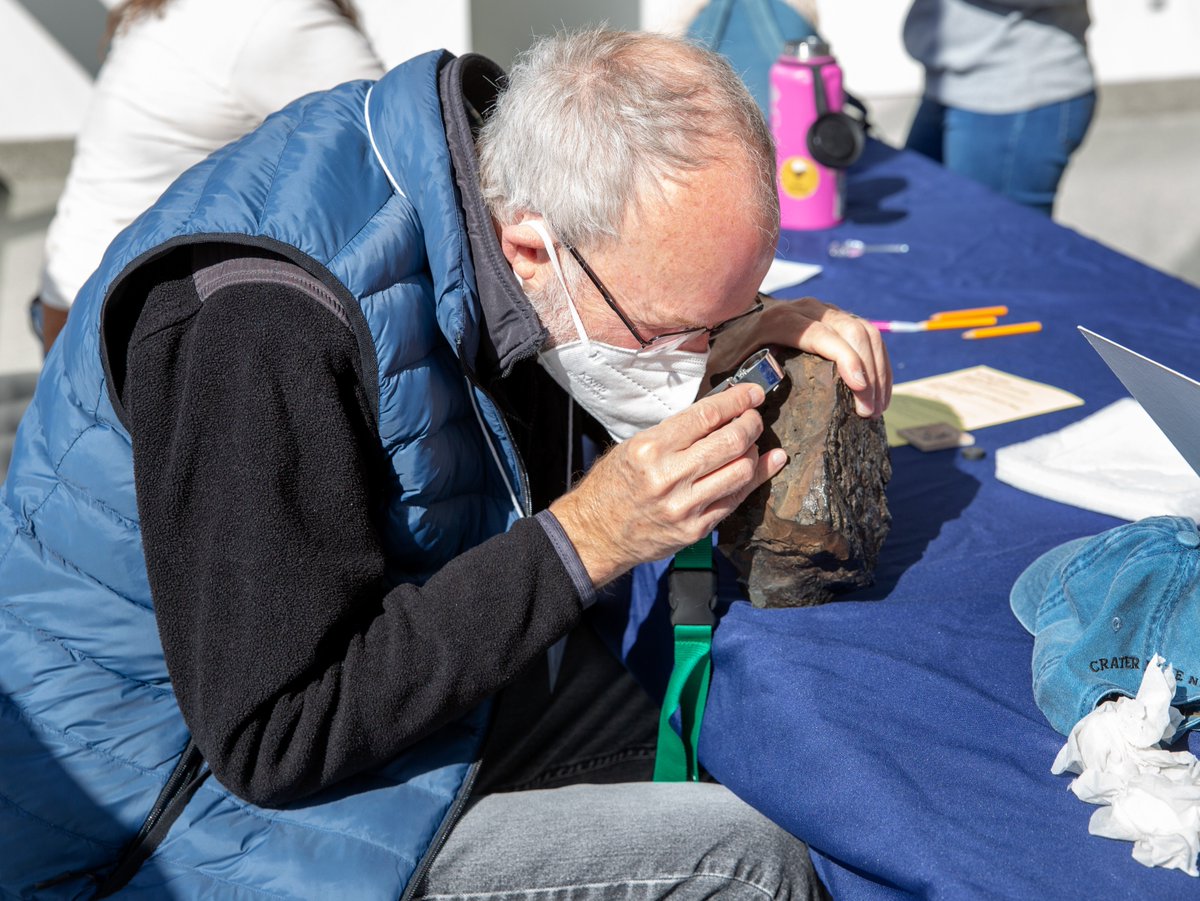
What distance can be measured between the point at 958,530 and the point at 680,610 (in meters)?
0.42

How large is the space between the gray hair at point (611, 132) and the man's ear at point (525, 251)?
2 centimetres

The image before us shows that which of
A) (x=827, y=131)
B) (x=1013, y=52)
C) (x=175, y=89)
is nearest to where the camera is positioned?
(x=175, y=89)

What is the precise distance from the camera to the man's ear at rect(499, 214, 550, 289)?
1199 mm

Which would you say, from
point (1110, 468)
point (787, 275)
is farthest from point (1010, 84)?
point (1110, 468)

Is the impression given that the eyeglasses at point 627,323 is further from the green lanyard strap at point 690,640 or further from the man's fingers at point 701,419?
the green lanyard strap at point 690,640

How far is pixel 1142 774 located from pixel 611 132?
2.50ft

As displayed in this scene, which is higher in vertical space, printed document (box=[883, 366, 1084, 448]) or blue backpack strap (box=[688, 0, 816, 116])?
blue backpack strap (box=[688, 0, 816, 116])

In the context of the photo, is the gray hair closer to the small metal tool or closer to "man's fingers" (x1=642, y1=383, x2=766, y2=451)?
"man's fingers" (x1=642, y1=383, x2=766, y2=451)

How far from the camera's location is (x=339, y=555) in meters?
1.07

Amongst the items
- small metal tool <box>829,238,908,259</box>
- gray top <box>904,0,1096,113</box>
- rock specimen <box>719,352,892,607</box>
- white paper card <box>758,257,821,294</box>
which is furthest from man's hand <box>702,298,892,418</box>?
gray top <box>904,0,1096,113</box>

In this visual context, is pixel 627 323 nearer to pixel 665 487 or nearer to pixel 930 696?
pixel 665 487

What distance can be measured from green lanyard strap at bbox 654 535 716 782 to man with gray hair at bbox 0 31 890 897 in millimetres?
79

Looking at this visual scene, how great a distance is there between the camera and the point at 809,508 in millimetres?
1213

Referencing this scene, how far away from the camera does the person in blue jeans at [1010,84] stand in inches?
108
